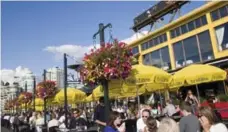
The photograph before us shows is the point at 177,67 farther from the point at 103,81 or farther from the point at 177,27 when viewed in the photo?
the point at 103,81

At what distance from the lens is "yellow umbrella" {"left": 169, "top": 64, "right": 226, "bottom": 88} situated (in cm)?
1034

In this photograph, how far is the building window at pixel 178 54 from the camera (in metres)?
23.8

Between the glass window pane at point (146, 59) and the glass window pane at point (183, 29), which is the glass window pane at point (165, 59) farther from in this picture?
the glass window pane at point (183, 29)

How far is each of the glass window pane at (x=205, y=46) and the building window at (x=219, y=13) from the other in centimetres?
137

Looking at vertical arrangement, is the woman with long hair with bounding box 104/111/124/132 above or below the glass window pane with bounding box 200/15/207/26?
below

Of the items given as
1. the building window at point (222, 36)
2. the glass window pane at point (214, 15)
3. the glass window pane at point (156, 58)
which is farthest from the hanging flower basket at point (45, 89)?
the glass window pane at point (214, 15)

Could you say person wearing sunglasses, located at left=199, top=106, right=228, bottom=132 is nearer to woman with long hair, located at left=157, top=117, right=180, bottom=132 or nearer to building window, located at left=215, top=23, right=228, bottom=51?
woman with long hair, located at left=157, top=117, right=180, bottom=132

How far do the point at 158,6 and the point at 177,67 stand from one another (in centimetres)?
957

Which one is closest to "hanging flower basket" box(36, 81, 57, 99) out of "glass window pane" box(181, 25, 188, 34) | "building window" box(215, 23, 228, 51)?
"glass window pane" box(181, 25, 188, 34)

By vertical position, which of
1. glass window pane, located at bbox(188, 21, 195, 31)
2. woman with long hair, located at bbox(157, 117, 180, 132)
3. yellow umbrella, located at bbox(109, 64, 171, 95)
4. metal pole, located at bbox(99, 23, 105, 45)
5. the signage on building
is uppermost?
the signage on building

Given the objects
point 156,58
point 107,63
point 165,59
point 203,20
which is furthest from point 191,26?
point 107,63

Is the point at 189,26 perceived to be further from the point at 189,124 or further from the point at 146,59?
the point at 189,124

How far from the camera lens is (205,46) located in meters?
21.1

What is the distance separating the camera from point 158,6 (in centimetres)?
3058
